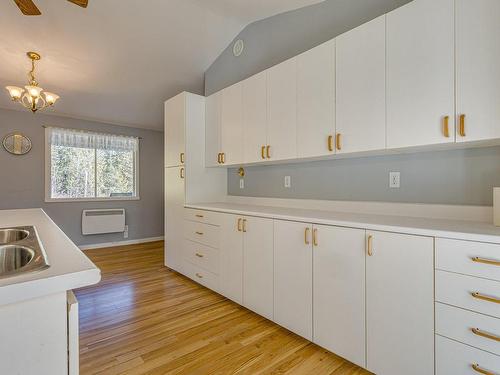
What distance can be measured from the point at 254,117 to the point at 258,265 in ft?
4.73

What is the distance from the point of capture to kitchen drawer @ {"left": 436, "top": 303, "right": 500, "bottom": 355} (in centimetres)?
118

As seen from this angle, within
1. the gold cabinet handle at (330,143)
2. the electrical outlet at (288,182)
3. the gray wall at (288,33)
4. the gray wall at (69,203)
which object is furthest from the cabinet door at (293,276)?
the gray wall at (69,203)

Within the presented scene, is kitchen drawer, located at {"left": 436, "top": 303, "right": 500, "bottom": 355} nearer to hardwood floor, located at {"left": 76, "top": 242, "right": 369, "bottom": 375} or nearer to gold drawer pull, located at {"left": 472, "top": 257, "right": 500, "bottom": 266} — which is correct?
gold drawer pull, located at {"left": 472, "top": 257, "right": 500, "bottom": 266}

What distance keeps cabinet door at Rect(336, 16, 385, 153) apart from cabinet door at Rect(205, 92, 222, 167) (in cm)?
159

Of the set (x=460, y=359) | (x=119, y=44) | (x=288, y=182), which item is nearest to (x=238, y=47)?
(x=119, y=44)

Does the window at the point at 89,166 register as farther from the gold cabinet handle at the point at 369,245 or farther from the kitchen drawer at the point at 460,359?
the kitchen drawer at the point at 460,359

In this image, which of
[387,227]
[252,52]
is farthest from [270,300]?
[252,52]

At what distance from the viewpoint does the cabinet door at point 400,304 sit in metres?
1.36

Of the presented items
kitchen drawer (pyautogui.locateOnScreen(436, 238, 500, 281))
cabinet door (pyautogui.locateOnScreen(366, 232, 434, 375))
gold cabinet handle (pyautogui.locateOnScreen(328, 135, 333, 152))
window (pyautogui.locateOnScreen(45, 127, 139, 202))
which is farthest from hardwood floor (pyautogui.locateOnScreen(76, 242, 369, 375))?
window (pyautogui.locateOnScreen(45, 127, 139, 202))

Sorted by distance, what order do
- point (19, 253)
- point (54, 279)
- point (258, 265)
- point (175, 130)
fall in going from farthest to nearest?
point (175, 130) → point (258, 265) → point (19, 253) → point (54, 279)

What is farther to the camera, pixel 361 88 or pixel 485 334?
pixel 361 88

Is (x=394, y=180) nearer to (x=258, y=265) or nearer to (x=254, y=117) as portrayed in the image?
(x=258, y=265)

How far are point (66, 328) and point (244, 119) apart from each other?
2.42 meters

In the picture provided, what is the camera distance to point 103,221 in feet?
15.9
